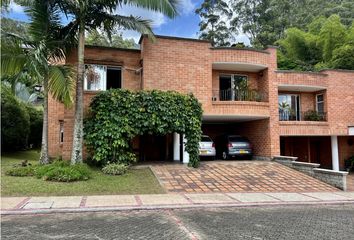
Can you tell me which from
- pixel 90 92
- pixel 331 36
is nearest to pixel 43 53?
pixel 90 92

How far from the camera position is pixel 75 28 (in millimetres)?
13867

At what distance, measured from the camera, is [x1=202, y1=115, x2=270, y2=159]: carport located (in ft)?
61.1

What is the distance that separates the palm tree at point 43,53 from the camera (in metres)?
11.8

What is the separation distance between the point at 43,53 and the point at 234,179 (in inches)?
365

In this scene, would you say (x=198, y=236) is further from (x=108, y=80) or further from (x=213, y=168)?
(x=108, y=80)

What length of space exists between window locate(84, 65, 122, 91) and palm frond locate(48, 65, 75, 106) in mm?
4126

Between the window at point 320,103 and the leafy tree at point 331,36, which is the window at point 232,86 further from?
the leafy tree at point 331,36

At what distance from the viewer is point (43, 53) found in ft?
41.2

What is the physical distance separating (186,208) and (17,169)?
750cm

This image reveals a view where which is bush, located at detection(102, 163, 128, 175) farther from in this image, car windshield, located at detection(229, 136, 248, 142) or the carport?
car windshield, located at detection(229, 136, 248, 142)

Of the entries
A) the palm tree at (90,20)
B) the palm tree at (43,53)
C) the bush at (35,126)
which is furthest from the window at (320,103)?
the bush at (35,126)

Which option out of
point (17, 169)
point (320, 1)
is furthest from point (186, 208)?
point (320, 1)

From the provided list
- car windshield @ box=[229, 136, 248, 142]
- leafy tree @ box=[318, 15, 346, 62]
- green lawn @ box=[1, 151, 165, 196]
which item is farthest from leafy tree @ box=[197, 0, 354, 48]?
green lawn @ box=[1, 151, 165, 196]

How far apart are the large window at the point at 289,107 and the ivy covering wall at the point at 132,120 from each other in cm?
714
